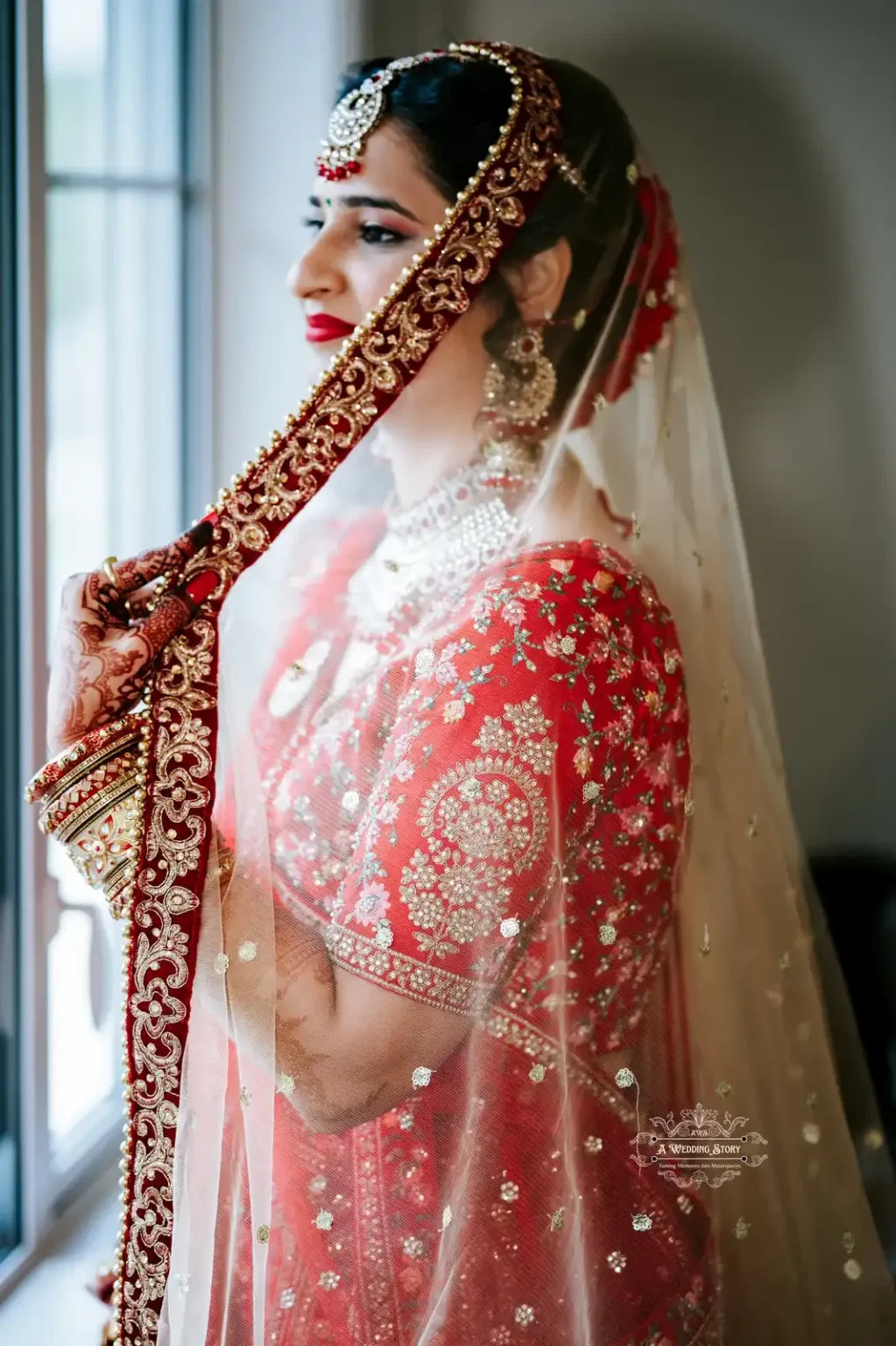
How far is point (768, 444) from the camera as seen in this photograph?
4.57 feet

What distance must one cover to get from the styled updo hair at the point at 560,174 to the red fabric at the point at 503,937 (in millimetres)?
242

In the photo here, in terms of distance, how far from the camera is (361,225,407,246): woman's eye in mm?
946

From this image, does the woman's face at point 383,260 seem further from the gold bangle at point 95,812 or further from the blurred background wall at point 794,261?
the blurred background wall at point 794,261

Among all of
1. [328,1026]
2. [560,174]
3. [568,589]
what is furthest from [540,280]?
[328,1026]

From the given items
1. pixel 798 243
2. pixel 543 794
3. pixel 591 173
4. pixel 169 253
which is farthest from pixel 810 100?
pixel 543 794

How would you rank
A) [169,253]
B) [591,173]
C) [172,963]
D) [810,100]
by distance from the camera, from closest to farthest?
[172,963]
[591,173]
[810,100]
[169,253]

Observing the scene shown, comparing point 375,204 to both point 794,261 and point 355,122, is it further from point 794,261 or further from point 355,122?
point 794,261

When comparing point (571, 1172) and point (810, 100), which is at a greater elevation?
point (810, 100)

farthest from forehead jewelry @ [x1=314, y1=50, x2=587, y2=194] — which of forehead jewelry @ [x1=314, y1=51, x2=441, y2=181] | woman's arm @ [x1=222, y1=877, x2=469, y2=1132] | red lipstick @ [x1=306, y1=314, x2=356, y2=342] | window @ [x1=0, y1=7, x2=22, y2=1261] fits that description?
woman's arm @ [x1=222, y1=877, x2=469, y2=1132]

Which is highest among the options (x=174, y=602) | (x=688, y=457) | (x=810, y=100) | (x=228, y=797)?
(x=810, y=100)

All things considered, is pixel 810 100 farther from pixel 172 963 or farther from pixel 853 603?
pixel 172 963

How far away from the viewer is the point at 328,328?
0.98m

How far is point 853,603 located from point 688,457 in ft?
1.55

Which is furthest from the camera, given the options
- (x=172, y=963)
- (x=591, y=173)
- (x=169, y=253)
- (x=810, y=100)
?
(x=169, y=253)
